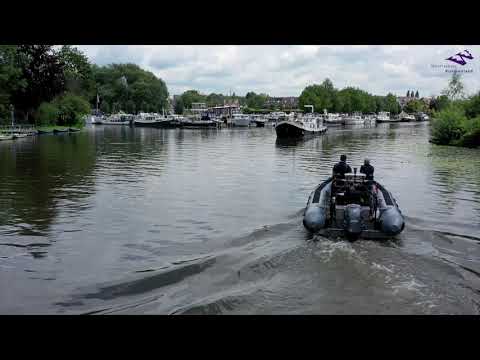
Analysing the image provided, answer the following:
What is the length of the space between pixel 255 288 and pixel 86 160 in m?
27.6

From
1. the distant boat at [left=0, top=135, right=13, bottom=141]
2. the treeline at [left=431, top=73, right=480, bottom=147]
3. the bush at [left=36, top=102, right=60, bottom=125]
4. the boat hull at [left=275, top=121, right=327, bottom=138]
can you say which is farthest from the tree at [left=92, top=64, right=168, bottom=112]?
the treeline at [left=431, top=73, right=480, bottom=147]

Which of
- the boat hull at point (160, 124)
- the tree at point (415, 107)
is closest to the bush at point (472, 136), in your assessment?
the boat hull at point (160, 124)

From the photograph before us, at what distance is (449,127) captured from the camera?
48.3 meters

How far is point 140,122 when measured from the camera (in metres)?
111

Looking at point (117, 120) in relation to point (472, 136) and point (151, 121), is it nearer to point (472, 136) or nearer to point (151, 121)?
point (151, 121)

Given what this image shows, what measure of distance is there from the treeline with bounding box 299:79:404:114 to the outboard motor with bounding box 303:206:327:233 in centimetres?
12466

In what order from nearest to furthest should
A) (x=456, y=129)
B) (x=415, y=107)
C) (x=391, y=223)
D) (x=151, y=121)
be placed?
(x=391, y=223) → (x=456, y=129) → (x=151, y=121) → (x=415, y=107)

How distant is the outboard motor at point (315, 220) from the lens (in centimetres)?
1236

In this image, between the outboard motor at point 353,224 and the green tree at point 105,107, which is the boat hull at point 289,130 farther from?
the green tree at point 105,107

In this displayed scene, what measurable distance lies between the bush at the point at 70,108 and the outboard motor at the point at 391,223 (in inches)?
2837

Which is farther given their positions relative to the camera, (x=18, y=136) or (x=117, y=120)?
(x=117, y=120)

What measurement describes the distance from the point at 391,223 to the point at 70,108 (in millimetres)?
73620

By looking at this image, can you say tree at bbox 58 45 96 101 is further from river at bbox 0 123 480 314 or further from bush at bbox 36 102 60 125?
river at bbox 0 123 480 314

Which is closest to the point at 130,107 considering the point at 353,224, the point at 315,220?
the point at 315,220
